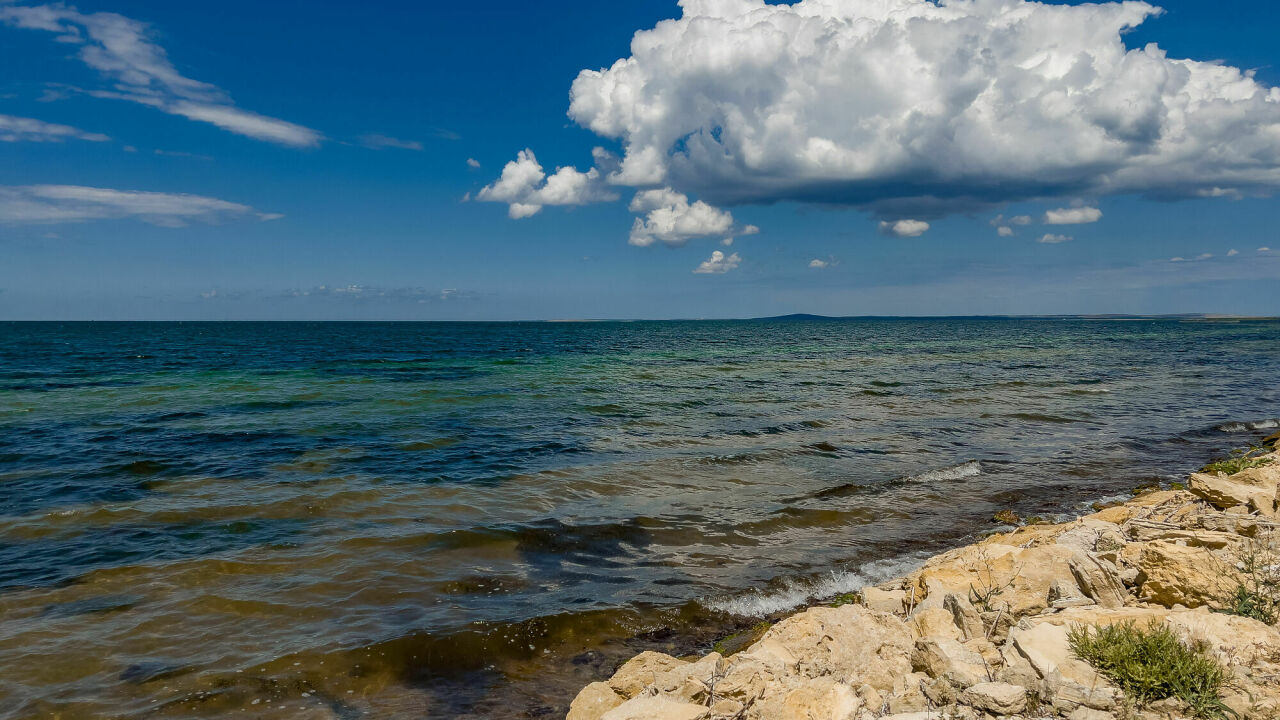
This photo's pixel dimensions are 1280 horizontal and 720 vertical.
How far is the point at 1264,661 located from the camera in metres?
4.30

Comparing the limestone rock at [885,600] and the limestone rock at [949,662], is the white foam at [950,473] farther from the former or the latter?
the limestone rock at [949,662]

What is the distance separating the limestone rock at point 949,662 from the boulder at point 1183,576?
219 centimetres

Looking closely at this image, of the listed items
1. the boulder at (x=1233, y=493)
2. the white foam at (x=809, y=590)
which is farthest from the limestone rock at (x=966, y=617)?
the boulder at (x=1233, y=493)

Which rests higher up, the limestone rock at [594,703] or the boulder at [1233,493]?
the boulder at [1233,493]

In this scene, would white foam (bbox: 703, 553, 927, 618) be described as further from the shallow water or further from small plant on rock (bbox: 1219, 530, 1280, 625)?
small plant on rock (bbox: 1219, 530, 1280, 625)

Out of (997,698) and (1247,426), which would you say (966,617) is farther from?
(1247,426)

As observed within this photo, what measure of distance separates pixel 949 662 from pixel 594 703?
3.33 m

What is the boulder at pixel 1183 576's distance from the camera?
5371mm

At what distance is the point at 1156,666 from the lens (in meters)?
4.23

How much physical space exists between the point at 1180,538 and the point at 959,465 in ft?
36.1

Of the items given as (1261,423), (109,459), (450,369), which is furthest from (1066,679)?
(450,369)

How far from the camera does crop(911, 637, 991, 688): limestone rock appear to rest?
454 cm

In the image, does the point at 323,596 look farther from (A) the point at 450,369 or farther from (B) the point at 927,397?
(A) the point at 450,369

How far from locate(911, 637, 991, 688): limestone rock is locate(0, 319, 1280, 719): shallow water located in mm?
3647
